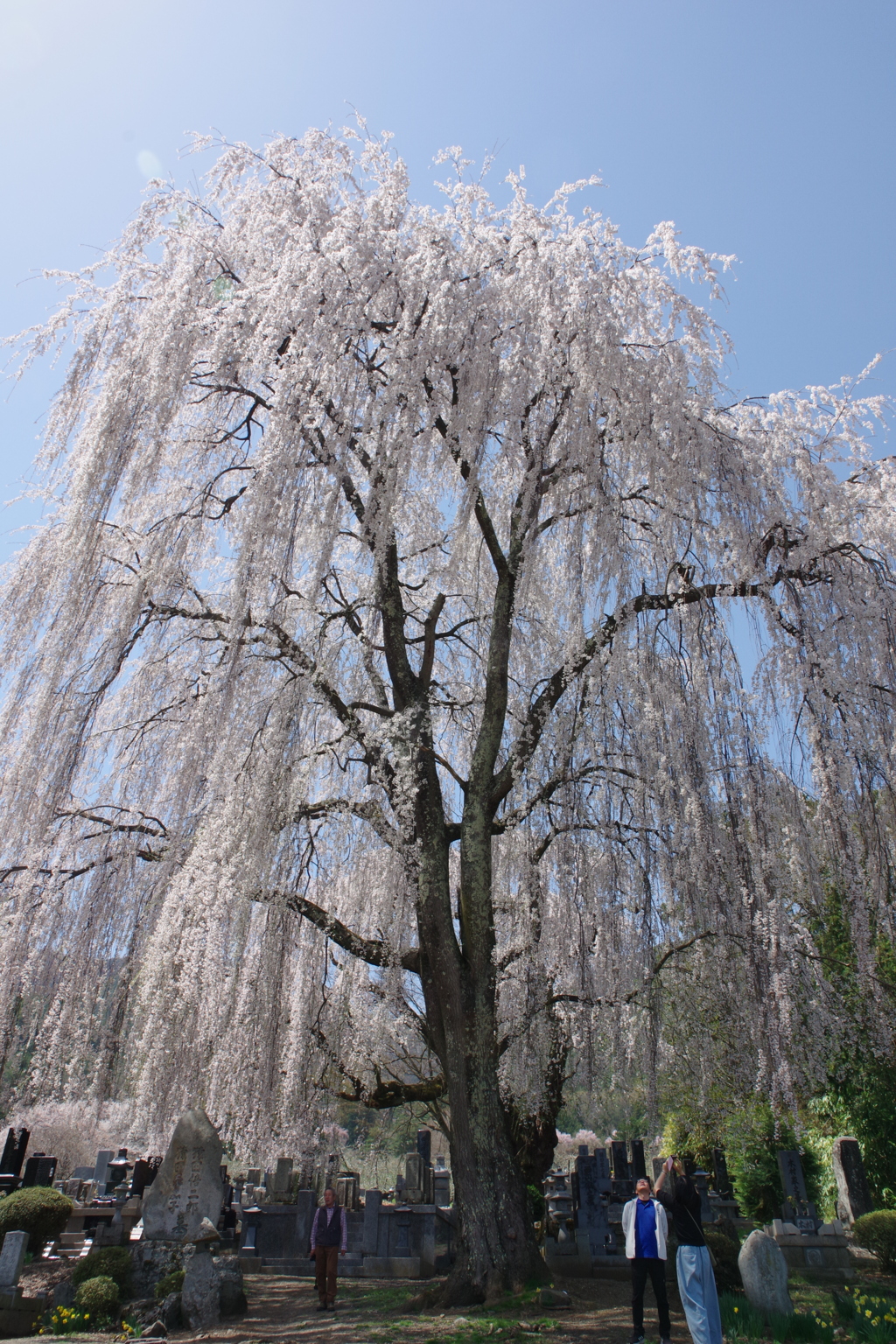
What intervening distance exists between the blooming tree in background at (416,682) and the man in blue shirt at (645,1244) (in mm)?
892

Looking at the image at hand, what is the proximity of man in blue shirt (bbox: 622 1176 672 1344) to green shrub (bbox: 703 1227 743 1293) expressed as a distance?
2.66 m

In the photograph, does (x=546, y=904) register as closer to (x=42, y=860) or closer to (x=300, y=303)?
(x=42, y=860)

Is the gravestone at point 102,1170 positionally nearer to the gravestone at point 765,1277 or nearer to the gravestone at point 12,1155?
the gravestone at point 12,1155

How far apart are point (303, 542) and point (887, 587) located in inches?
198

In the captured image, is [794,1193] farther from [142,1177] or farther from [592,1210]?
[142,1177]

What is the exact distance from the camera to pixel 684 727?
17.6 ft

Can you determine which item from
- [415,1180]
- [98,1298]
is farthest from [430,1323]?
[415,1180]

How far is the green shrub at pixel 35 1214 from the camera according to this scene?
30.3 feet

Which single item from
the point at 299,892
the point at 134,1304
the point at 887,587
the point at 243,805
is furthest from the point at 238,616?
the point at 134,1304

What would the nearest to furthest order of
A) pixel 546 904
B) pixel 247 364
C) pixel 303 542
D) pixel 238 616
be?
1. pixel 238 616
2. pixel 247 364
3. pixel 546 904
4. pixel 303 542

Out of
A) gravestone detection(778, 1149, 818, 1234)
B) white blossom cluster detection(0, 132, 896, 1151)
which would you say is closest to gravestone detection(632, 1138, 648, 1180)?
gravestone detection(778, 1149, 818, 1234)

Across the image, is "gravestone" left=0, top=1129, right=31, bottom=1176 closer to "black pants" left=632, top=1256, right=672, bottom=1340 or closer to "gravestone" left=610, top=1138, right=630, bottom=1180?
"gravestone" left=610, top=1138, right=630, bottom=1180

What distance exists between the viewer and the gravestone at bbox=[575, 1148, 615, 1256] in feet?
32.1

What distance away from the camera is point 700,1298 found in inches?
177
